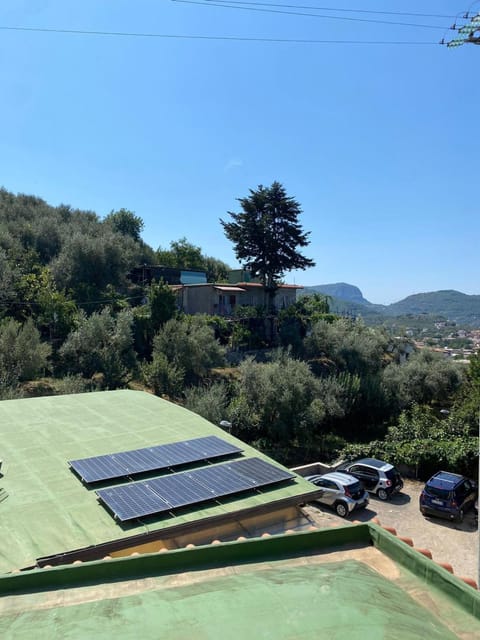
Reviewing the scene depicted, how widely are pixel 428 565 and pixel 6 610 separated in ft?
10.8

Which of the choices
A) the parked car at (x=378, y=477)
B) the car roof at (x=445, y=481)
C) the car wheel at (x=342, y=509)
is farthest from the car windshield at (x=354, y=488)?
the car roof at (x=445, y=481)

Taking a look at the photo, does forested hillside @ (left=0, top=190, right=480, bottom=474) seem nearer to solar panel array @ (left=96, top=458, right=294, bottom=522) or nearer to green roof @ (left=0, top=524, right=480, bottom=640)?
solar panel array @ (left=96, top=458, right=294, bottom=522)

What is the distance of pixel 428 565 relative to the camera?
3520 mm

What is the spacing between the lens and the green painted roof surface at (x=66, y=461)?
20.4 ft

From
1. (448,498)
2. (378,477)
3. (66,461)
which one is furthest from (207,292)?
(66,461)

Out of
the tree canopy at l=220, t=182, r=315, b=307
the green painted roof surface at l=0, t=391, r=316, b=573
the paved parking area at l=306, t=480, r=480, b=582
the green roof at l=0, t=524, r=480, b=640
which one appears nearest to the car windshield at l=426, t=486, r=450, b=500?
the paved parking area at l=306, t=480, r=480, b=582

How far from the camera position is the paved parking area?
11773mm

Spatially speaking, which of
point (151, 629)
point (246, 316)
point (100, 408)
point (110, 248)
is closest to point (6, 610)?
point (151, 629)

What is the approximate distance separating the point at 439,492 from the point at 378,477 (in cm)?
236

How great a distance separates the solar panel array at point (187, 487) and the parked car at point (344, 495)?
604 cm

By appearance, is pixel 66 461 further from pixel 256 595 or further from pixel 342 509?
pixel 342 509

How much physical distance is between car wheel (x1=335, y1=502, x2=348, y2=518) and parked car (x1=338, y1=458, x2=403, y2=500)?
2.42 metres

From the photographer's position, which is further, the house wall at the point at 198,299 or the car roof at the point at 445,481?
the house wall at the point at 198,299

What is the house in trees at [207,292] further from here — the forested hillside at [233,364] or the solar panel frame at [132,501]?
the solar panel frame at [132,501]
